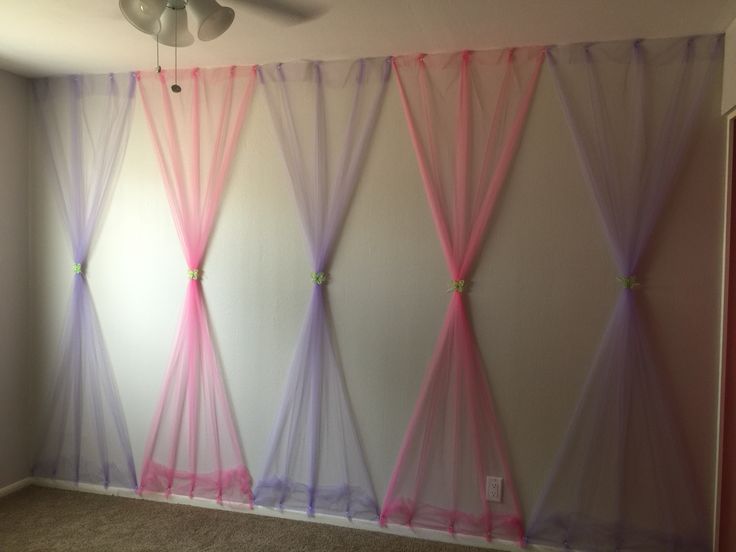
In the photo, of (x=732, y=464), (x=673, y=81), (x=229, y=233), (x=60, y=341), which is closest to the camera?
(x=732, y=464)

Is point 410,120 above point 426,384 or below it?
above

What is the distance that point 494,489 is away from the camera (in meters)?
2.50

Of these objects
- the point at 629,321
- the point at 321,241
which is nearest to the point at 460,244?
the point at 321,241

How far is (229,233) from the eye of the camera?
282cm

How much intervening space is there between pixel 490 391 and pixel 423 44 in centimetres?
168

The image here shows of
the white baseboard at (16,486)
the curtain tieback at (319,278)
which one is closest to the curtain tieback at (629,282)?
the curtain tieback at (319,278)

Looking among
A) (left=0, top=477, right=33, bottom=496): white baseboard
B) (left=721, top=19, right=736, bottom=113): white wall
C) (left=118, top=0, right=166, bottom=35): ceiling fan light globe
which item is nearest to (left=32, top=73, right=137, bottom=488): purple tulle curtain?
(left=0, top=477, right=33, bottom=496): white baseboard

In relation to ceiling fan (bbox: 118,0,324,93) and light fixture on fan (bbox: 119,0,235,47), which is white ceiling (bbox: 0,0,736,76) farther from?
light fixture on fan (bbox: 119,0,235,47)

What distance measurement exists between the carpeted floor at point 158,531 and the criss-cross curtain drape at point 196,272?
0.16m

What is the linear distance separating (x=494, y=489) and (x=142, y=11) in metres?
2.47

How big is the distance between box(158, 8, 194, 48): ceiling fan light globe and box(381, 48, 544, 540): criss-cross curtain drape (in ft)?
3.42

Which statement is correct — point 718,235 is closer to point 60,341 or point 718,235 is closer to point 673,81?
point 673,81

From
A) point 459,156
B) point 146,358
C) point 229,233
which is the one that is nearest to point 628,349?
point 459,156

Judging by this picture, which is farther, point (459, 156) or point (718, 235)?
point (459, 156)
